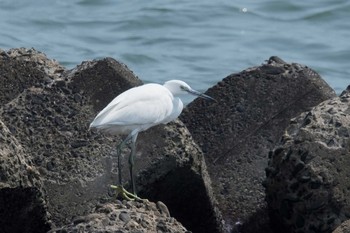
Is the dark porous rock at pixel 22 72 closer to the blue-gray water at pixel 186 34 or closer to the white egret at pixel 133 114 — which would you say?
the white egret at pixel 133 114

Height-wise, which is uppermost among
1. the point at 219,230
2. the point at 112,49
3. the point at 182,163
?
the point at 182,163

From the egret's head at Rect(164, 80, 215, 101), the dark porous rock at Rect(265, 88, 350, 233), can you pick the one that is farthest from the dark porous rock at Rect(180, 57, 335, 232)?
the dark porous rock at Rect(265, 88, 350, 233)

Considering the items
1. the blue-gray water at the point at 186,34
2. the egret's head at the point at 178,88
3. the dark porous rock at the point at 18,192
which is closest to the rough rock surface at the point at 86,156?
the dark porous rock at the point at 18,192

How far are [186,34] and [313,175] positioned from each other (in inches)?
409

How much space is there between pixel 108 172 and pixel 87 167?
15 cm

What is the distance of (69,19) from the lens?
17625 mm

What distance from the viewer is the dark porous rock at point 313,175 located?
675cm

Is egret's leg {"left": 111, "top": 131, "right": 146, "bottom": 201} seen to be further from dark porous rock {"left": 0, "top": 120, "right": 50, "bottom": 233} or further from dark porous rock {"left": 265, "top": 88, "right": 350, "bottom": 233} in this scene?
dark porous rock {"left": 265, "top": 88, "right": 350, "bottom": 233}

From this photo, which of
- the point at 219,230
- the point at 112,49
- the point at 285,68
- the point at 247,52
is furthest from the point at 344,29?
the point at 219,230

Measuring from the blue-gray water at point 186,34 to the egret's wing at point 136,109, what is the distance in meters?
6.75

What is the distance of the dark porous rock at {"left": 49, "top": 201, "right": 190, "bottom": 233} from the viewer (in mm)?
5691

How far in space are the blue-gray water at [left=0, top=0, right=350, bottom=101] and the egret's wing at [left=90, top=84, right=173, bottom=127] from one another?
6.75 meters

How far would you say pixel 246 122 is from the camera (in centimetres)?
825

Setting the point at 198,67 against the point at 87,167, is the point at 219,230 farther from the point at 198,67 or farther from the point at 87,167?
the point at 198,67
